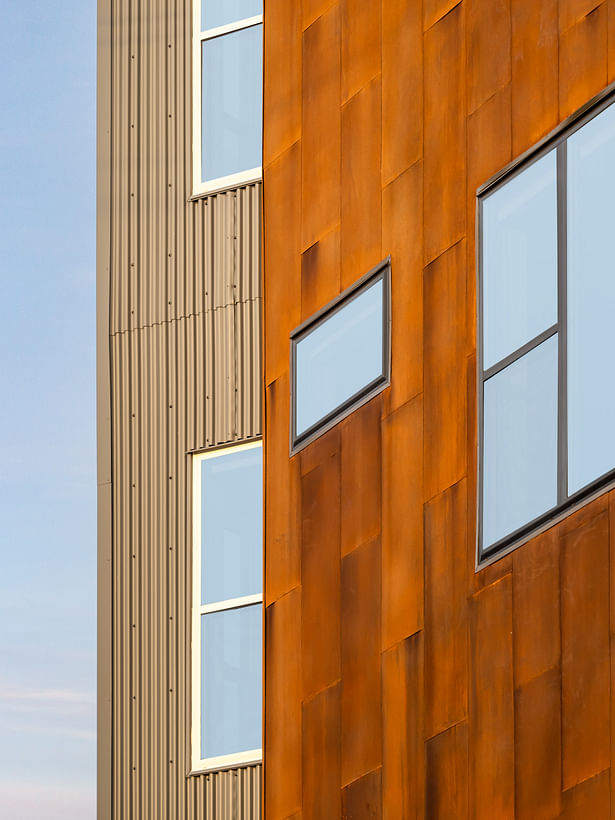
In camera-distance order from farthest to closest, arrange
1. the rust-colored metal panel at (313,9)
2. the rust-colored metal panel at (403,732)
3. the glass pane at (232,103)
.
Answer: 1. the glass pane at (232,103)
2. the rust-colored metal panel at (313,9)
3. the rust-colored metal panel at (403,732)

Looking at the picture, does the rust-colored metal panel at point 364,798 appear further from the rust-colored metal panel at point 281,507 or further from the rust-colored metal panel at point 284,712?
the rust-colored metal panel at point 281,507

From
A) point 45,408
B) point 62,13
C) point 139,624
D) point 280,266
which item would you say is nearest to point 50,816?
point 45,408

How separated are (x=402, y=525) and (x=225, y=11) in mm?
6108

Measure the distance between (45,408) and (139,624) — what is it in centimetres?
4144

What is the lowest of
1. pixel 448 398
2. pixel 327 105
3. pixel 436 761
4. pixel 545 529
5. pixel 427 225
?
pixel 436 761

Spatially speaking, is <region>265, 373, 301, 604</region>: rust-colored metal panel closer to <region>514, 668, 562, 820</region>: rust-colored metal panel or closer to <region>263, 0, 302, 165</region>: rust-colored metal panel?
<region>263, 0, 302, 165</region>: rust-colored metal panel

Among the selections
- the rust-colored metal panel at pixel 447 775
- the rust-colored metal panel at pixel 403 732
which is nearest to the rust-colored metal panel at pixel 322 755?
the rust-colored metal panel at pixel 403 732

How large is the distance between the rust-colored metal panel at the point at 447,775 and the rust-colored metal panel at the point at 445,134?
3.24m

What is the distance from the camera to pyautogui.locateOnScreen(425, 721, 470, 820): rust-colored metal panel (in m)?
8.62

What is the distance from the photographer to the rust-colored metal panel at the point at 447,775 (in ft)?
28.3

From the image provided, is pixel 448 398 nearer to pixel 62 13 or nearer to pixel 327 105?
pixel 327 105

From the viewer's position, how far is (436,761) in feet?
28.9

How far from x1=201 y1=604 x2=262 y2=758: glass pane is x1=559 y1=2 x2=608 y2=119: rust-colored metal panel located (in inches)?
209

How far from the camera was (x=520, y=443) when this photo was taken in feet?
28.7
